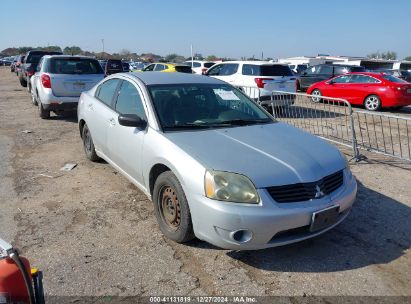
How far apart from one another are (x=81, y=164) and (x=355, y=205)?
419cm

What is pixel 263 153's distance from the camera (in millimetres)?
3432

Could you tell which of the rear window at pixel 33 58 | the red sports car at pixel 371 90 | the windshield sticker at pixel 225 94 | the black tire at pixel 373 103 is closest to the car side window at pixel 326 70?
the red sports car at pixel 371 90

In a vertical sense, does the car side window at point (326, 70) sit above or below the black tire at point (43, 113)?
above

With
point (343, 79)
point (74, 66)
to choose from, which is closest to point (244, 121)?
point (74, 66)

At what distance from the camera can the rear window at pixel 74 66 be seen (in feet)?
31.2

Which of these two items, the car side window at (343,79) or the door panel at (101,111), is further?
the car side window at (343,79)

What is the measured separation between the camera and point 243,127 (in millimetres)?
4121

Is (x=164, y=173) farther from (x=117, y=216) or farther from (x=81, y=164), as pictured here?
(x=81, y=164)

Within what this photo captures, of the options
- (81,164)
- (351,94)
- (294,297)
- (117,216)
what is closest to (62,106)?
(81,164)

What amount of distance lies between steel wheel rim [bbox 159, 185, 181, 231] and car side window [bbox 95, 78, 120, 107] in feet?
6.06

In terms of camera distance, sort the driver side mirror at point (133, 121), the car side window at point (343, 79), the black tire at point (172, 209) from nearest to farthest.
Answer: the black tire at point (172, 209)
the driver side mirror at point (133, 121)
the car side window at point (343, 79)

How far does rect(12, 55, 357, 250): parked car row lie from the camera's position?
3.03 m

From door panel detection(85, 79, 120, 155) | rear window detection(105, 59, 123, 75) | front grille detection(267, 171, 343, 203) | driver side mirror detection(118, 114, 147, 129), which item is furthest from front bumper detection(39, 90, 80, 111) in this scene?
rear window detection(105, 59, 123, 75)

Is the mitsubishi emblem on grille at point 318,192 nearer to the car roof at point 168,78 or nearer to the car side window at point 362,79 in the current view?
the car roof at point 168,78
